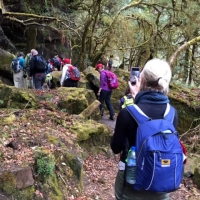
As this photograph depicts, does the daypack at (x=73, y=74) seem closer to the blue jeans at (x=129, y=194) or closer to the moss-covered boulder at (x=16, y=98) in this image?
the moss-covered boulder at (x=16, y=98)

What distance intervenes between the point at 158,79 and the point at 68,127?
451cm

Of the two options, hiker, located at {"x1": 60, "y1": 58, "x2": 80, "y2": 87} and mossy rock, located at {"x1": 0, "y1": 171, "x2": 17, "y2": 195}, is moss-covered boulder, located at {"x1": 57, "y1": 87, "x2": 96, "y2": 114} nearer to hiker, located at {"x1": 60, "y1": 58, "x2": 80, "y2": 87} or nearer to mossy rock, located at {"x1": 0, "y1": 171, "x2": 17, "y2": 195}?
hiker, located at {"x1": 60, "y1": 58, "x2": 80, "y2": 87}

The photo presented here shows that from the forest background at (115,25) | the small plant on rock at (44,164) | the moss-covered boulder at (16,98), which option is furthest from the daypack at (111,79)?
the small plant on rock at (44,164)

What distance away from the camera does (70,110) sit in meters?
8.78

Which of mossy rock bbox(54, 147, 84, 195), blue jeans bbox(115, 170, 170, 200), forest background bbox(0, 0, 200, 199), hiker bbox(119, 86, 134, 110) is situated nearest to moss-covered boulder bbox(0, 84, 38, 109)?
mossy rock bbox(54, 147, 84, 195)

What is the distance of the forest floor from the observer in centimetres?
534

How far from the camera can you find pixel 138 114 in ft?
7.46

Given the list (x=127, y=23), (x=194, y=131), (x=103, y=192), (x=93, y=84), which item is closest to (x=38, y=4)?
(x=127, y=23)

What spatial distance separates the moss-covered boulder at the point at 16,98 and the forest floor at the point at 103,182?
2283mm

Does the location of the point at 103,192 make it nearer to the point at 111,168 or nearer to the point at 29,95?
the point at 111,168

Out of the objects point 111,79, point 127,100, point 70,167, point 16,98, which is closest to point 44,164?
point 70,167

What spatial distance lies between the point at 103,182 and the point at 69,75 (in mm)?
4923

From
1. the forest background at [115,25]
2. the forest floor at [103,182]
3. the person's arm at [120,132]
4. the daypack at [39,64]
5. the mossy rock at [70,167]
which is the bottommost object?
the forest floor at [103,182]

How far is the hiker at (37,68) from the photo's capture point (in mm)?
10266
